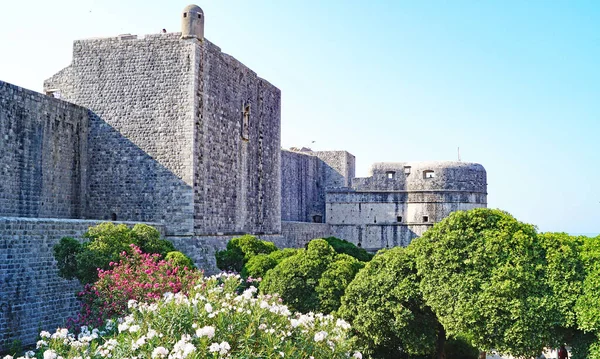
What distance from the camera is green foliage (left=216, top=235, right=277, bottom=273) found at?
59.7 ft

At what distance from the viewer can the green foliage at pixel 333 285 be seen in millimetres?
13922

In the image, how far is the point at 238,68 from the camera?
2162 centimetres

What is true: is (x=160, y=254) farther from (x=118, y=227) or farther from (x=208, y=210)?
(x=208, y=210)

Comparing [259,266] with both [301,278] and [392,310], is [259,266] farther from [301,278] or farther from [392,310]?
[392,310]

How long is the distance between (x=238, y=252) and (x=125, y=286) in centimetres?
655

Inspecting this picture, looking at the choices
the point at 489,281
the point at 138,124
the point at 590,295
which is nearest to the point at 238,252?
the point at 138,124

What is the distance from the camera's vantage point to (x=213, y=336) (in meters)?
6.96

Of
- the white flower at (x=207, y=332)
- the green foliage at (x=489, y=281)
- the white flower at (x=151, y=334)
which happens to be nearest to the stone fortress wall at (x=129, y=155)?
the white flower at (x=151, y=334)

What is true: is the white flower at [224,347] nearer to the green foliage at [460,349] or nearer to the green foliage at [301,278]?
the green foliage at [301,278]

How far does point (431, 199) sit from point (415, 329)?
2461 cm

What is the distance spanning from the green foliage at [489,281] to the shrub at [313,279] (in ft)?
7.75

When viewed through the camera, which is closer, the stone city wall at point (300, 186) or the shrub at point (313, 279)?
the shrub at point (313, 279)

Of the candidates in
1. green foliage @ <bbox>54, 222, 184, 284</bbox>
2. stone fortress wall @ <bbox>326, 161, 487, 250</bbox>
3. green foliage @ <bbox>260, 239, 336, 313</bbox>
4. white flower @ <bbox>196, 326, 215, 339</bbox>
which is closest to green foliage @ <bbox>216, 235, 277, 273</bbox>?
Result: green foliage @ <bbox>260, 239, 336, 313</bbox>

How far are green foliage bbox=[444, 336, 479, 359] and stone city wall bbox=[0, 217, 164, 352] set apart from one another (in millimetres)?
10181
